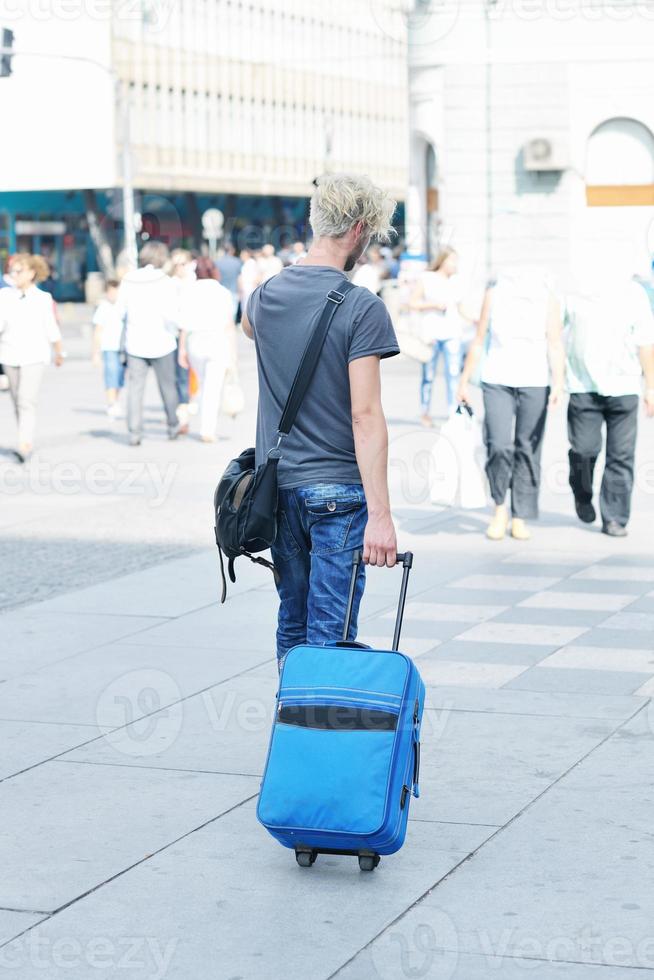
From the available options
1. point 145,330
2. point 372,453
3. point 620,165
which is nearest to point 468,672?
point 372,453

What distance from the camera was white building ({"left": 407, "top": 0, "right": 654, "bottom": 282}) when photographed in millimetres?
25078

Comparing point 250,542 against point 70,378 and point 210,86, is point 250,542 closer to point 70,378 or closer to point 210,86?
point 70,378

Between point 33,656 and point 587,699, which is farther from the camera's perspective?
point 33,656

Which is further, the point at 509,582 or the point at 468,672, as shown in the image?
the point at 509,582

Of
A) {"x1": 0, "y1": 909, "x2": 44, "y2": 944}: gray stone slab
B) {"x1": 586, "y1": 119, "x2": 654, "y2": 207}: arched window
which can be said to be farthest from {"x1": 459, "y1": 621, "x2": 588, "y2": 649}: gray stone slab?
{"x1": 586, "y1": 119, "x2": 654, "y2": 207}: arched window

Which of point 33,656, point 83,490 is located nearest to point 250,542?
point 33,656

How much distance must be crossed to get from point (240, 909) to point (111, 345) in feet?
47.4

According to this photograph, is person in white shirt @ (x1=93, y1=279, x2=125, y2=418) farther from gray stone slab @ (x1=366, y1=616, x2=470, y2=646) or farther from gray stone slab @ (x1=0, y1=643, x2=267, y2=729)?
gray stone slab @ (x1=0, y1=643, x2=267, y2=729)

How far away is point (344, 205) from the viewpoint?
489cm

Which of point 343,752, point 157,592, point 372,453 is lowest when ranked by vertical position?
point 157,592

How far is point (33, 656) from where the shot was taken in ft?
24.5

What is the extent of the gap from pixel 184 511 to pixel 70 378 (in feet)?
45.8

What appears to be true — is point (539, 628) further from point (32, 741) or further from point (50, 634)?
point (32, 741)

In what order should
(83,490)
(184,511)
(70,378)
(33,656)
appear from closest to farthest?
(33,656)
(184,511)
(83,490)
(70,378)
